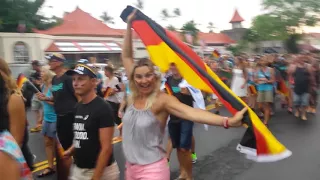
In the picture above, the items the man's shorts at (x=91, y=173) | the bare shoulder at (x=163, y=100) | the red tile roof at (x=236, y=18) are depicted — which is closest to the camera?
the bare shoulder at (x=163, y=100)

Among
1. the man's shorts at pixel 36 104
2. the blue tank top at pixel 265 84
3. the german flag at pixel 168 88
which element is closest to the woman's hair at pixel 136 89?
the german flag at pixel 168 88

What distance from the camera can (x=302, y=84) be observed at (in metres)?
9.66

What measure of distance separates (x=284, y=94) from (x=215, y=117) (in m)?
9.20

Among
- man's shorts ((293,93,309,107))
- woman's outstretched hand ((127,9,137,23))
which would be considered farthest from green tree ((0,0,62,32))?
woman's outstretched hand ((127,9,137,23))

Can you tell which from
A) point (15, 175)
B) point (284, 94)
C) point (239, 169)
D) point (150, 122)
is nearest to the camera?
point (15, 175)

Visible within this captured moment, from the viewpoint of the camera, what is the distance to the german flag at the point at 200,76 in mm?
2588

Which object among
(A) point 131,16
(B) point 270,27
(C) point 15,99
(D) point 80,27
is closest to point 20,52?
(D) point 80,27

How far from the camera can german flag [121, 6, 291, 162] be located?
259 centimetres

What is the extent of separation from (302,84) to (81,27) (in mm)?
36163

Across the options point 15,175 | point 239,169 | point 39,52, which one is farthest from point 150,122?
point 39,52

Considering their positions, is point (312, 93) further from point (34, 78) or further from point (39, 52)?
point (39, 52)

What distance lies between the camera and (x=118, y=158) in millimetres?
6461

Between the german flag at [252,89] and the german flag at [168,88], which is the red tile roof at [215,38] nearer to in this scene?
the german flag at [252,89]

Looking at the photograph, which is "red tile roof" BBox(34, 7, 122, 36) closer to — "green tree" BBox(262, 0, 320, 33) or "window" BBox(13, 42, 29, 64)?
"window" BBox(13, 42, 29, 64)
